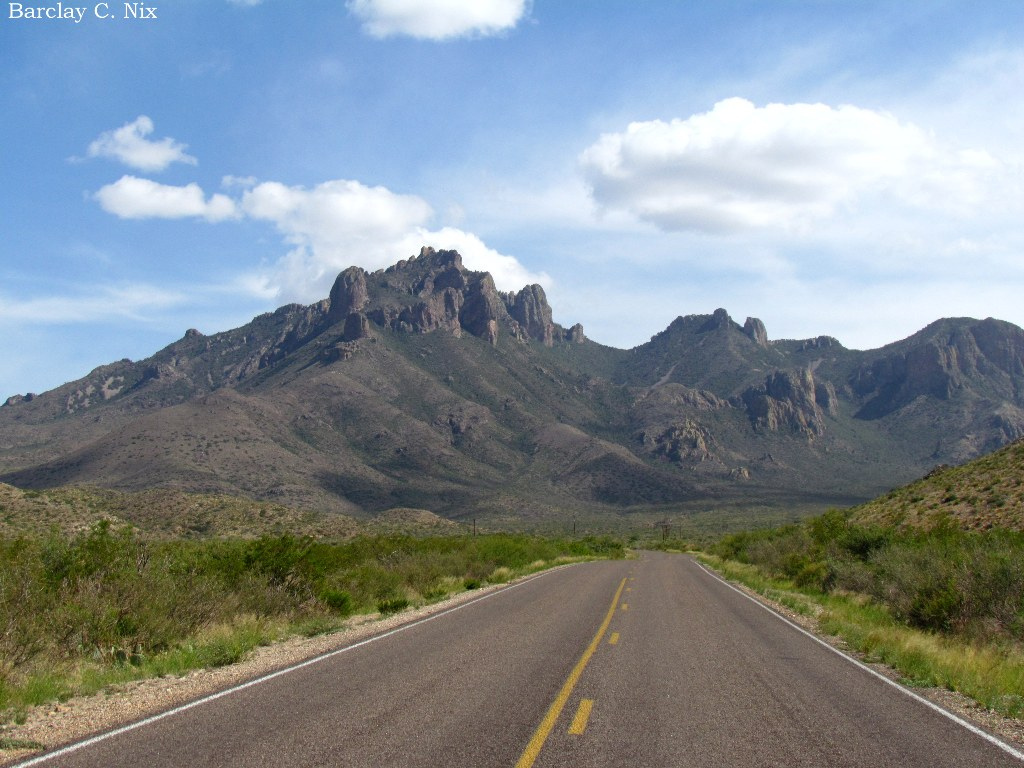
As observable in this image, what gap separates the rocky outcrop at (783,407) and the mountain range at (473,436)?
0.48 metres

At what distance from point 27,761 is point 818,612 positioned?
19144 mm

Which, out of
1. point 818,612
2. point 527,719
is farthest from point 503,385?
point 527,719

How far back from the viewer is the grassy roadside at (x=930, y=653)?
395 inches

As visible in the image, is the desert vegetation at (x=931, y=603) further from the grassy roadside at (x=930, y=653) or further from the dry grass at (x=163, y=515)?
the dry grass at (x=163, y=515)

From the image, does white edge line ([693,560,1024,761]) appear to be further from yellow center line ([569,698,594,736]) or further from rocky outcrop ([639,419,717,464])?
rocky outcrop ([639,419,717,464])

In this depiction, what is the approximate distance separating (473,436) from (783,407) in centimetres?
8922

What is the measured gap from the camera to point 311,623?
51.1 feet

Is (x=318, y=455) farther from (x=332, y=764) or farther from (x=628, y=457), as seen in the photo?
(x=332, y=764)

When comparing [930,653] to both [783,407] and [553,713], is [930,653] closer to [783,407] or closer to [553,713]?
[553,713]

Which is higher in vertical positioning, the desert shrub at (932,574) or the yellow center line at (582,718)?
the yellow center line at (582,718)

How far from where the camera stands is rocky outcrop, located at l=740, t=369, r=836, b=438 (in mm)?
183625

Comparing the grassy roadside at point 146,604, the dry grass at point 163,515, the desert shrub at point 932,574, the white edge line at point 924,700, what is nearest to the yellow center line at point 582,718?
the white edge line at point 924,700

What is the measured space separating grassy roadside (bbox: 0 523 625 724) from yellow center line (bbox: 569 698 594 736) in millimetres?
5875

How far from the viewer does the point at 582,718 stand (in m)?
7.98
